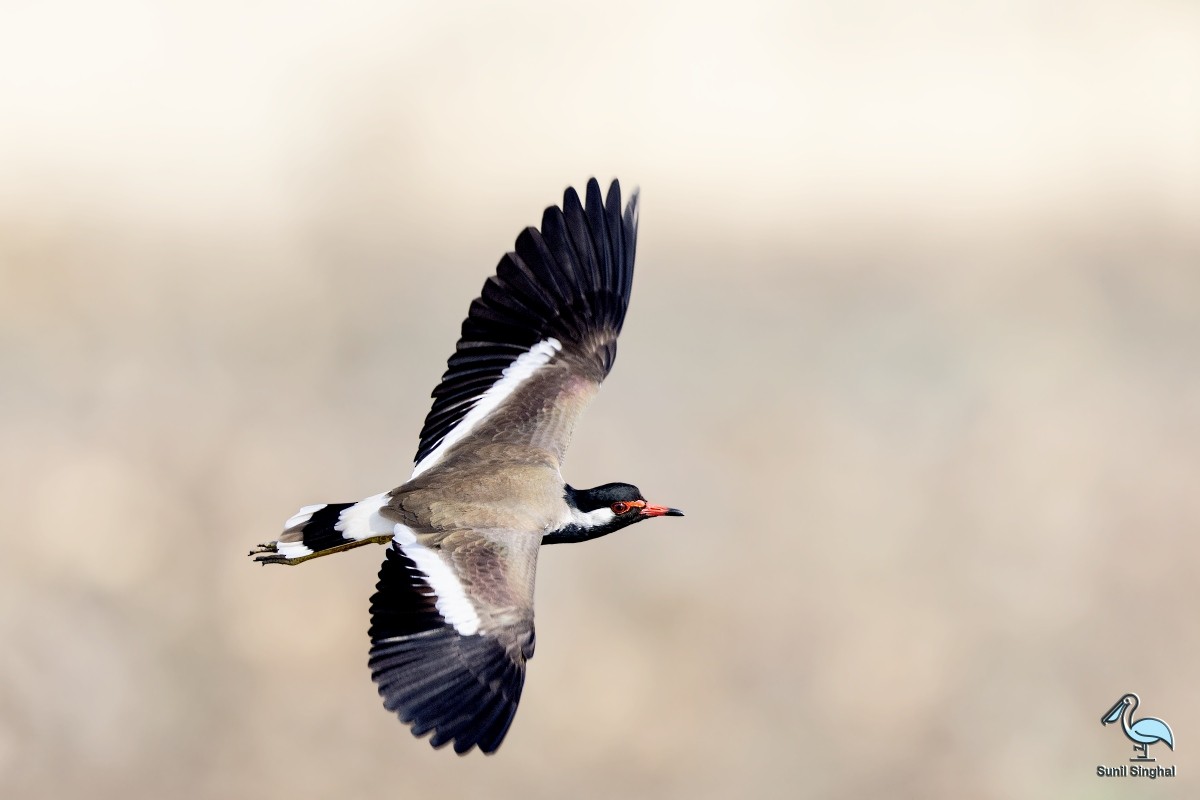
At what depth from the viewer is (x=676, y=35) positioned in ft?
72.8

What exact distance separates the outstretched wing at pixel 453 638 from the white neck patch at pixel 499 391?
123cm

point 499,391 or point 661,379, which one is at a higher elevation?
point 661,379

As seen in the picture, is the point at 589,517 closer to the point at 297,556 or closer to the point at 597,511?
the point at 597,511

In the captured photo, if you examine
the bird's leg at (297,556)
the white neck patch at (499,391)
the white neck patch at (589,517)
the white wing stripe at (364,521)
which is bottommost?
the bird's leg at (297,556)

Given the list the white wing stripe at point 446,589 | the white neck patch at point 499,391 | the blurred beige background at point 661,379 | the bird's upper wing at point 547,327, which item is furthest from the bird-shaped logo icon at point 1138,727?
the white wing stripe at point 446,589

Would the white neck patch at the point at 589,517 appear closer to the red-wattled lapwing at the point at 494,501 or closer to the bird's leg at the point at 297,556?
the red-wattled lapwing at the point at 494,501

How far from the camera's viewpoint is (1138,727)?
15.9m

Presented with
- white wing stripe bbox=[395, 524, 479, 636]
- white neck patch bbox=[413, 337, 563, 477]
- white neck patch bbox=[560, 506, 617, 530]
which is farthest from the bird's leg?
white neck patch bbox=[560, 506, 617, 530]

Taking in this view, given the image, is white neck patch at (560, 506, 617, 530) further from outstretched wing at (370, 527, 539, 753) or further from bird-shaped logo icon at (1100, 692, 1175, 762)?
bird-shaped logo icon at (1100, 692, 1175, 762)

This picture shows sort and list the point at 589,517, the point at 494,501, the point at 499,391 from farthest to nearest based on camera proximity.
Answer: the point at 499,391
the point at 589,517
the point at 494,501

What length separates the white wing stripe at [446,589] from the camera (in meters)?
8.48

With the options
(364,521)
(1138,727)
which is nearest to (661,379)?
(1138,727)

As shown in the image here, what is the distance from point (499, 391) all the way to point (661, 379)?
7.26 metres

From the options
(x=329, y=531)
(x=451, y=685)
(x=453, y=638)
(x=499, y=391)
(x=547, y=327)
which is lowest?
(x=451, y=685)
